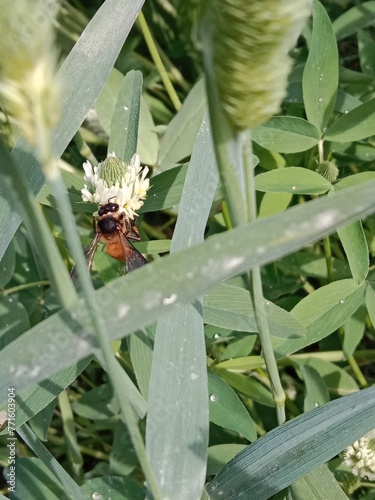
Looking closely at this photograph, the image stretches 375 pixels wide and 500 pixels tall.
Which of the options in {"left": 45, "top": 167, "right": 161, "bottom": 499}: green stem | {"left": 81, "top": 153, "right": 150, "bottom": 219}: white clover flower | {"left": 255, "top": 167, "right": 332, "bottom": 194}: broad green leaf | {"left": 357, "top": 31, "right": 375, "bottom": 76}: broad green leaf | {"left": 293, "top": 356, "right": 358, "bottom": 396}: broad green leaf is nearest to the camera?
{"left": 45, "top": 167, "right": 161, "bottom": 499}: green stem

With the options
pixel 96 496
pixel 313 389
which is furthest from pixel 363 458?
pixel 96 496

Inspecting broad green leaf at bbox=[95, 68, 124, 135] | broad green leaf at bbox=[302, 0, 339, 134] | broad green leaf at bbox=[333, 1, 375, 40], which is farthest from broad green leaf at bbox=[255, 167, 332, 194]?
broad green leaf at bbox=[333, 1, 375, 40]

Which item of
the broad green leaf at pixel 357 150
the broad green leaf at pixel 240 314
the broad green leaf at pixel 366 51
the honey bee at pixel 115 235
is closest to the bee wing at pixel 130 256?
the honey bee at pixel 115 235

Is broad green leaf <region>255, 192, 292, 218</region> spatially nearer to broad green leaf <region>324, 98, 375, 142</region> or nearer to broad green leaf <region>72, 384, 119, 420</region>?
broad green leaf <region>324, 98, 375, 142</region>

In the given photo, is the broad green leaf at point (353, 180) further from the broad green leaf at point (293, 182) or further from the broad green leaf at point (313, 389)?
the broad green leaf at point (313, 389)

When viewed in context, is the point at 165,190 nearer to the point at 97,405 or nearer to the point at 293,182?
the point at 293,182

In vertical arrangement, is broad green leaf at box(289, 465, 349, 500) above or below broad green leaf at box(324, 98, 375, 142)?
below

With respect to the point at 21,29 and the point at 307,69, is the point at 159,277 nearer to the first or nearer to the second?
the point at 21,29
